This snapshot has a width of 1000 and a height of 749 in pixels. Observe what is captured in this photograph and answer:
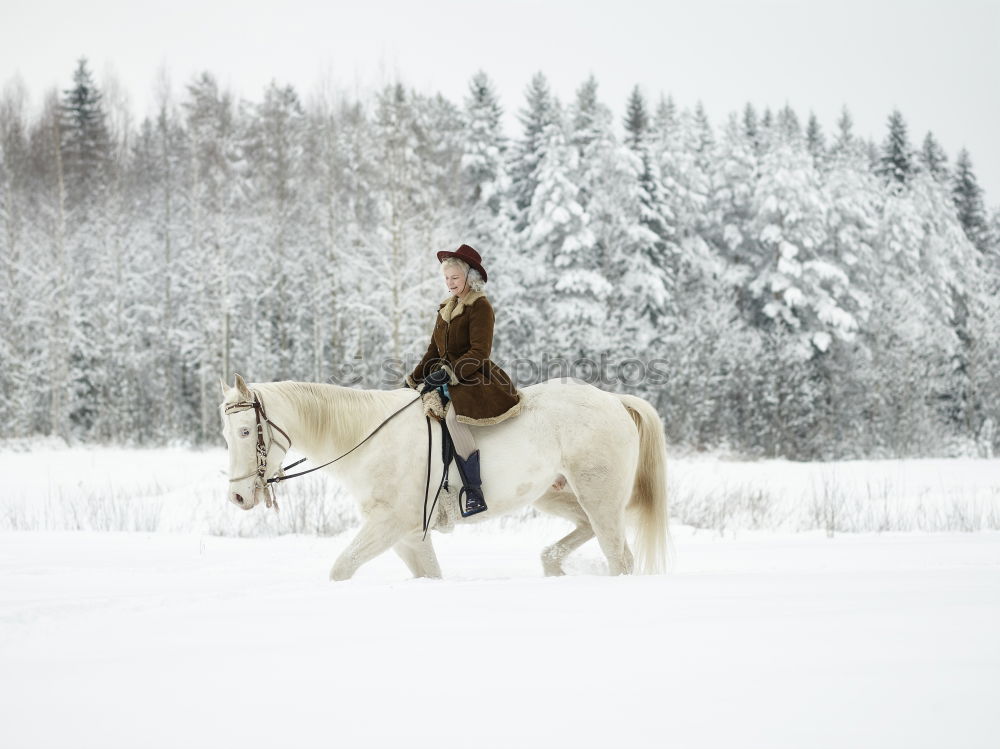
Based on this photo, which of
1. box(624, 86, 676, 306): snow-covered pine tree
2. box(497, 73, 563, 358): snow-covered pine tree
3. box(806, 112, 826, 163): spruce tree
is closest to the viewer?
box(497, 73, 563, 358): snow-covered pine tree

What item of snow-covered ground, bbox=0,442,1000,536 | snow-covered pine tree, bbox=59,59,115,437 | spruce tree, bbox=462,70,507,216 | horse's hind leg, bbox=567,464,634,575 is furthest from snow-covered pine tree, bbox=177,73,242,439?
horse's hind leg, bbox=567,464,634,575

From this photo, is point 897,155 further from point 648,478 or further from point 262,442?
point 262,442

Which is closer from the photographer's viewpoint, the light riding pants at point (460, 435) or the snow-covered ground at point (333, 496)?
the light riding pants at point (460, 435)

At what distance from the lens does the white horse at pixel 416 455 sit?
4.75m

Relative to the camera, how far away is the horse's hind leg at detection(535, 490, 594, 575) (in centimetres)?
550

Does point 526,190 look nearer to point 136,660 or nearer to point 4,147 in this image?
point 4,147

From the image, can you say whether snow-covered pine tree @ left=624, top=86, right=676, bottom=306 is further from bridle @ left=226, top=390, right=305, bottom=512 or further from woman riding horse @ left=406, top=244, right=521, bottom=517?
bridle @ left=226, top=390, right=305, bottom=512

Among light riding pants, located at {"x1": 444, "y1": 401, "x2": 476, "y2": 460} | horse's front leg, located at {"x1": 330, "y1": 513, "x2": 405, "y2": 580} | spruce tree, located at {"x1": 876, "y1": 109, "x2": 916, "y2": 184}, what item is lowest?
horse's front leg, located at {"x1": 330, "y1": 513, "x2": 405, "y2": 580}

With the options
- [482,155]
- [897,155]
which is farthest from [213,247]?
[897,155]

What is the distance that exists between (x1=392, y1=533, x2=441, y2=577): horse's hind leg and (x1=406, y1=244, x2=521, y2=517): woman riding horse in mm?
498

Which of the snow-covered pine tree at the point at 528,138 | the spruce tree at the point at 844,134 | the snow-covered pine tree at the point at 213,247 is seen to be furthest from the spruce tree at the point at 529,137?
the spruce tree at the point at 844,134

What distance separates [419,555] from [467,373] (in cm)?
138

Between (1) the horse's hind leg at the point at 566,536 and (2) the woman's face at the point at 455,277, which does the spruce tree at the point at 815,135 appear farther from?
(2) the woman's face at the point at 455,277

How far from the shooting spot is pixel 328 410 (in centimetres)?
510
